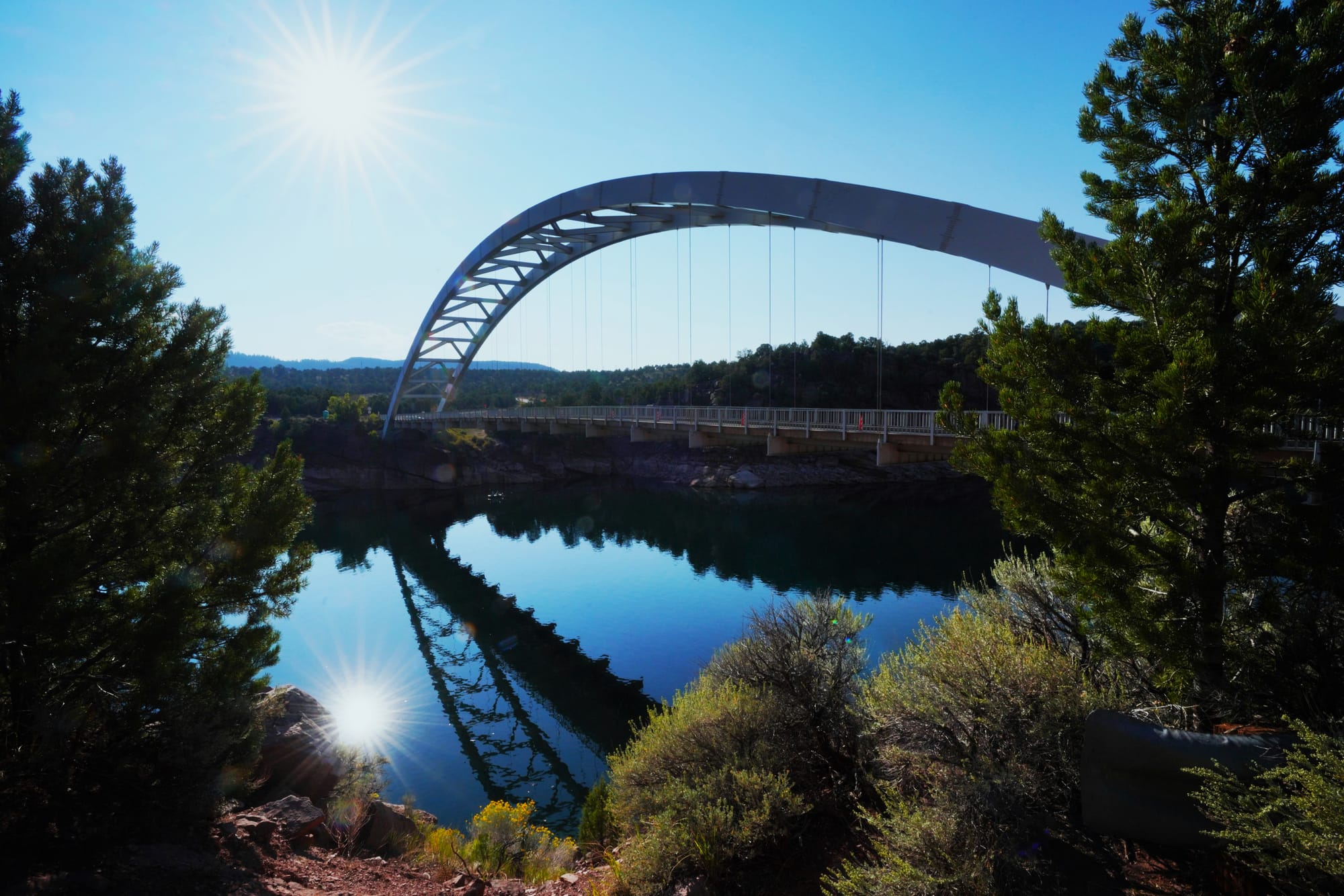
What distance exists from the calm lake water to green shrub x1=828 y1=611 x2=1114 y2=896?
16.4ft

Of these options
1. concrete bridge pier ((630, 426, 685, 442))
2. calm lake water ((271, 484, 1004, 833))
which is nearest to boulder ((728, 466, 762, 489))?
calm lake water ((271, 484, 1004, 833))

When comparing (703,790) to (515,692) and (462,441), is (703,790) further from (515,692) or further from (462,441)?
(462,441)

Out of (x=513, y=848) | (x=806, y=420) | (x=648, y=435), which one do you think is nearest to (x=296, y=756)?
(x=513, y=848)

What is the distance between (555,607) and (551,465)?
28.2m

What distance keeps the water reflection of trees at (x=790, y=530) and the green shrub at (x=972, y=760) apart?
12.6 meters

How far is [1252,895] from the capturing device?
305cm

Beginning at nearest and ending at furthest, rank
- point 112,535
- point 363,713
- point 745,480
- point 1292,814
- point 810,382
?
1. point 1292,814
2. point 112,535
3. point 363,713
4. point 745,480
5. point 810,382

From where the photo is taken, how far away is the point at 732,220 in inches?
595

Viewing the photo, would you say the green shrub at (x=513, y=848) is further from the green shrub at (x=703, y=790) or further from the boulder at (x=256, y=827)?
the boulder at (x=256, y=827)

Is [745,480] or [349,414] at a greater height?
[349,414]

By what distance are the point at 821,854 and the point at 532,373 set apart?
356 ft

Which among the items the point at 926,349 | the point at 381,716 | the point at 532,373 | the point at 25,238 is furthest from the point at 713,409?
the point at 532,373

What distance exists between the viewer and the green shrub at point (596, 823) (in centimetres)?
658

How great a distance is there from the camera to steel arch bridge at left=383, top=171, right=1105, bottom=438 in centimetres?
811
